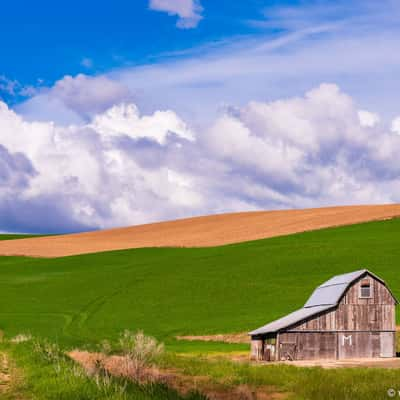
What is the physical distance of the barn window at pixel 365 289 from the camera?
50.2 metres

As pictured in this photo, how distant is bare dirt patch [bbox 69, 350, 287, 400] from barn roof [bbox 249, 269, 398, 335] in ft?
53.7

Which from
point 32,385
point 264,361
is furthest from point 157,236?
point 32,385

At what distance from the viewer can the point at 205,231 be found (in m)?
107

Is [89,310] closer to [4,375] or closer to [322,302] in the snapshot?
[322,302]

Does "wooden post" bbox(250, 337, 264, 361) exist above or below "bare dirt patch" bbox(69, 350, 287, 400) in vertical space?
above

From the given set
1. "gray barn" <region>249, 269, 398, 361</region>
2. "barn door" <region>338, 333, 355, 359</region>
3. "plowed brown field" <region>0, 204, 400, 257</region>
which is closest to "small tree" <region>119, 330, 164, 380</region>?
"gray barn" <region>249, 269, 398, 361</region>

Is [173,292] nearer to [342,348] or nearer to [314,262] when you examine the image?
[314,262]

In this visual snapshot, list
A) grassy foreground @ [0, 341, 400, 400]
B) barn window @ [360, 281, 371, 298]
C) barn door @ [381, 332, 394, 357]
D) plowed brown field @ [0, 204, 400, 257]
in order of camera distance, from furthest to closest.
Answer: plowed brown field @ [0, 204, 400, 257] < barn window @ [360, 281, 371, 298] < barn door @ [381, 332, 394, 357] < grassy foreground @ [0, 341, 400, 400]

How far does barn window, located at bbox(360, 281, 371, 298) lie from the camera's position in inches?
1977

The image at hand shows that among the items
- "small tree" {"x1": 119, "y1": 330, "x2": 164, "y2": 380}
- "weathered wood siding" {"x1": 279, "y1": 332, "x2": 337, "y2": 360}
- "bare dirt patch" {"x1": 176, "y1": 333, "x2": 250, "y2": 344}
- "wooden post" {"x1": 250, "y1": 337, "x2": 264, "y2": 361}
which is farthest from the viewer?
"bare dirt patch" {"x1": 176, "y1": 333, "x2": 250, "y2": 344}

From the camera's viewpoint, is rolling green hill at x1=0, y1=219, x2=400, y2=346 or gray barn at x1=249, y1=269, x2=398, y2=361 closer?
gray barn at x1=249, y1=269, x2=398, y2=361

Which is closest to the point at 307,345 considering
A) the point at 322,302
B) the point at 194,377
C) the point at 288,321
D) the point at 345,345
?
the point at 288,321

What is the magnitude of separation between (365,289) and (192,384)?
25.0m

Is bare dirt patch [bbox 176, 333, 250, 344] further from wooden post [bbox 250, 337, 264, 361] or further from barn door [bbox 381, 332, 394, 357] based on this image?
barn door [bbox 381, 332, 394, 357]
